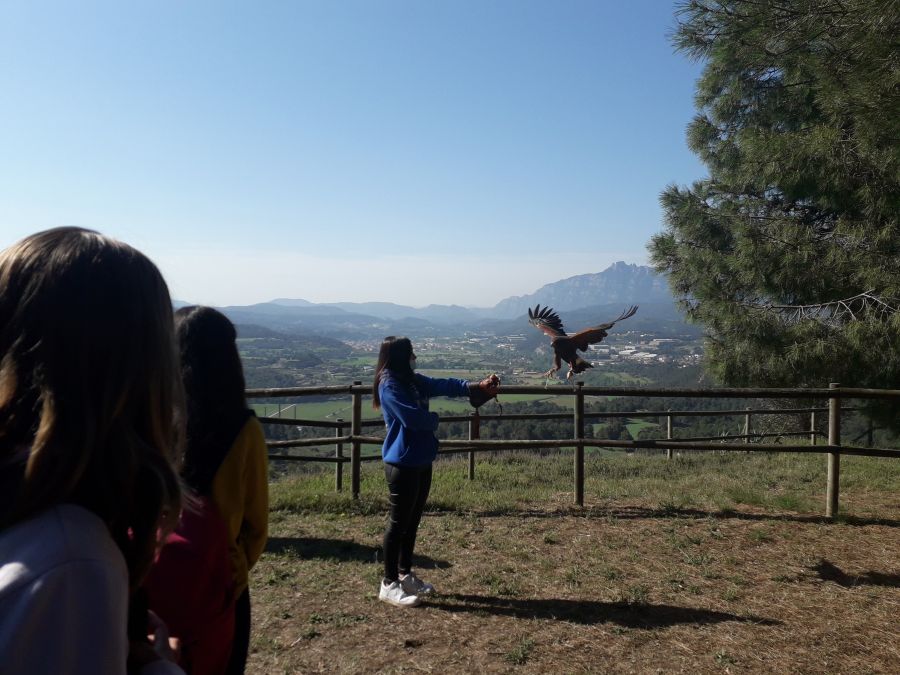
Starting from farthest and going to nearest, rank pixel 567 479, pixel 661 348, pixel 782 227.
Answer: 1. pixel 661 348
2. pixel 567 479
3. pixel 782 227

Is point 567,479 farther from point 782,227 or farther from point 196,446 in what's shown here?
point 196,446

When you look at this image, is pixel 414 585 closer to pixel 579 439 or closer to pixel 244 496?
pixel 244 496

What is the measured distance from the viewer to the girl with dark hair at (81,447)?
0.69 metres

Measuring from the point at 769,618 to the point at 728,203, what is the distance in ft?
18.4

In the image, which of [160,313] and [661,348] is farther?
[661,348]

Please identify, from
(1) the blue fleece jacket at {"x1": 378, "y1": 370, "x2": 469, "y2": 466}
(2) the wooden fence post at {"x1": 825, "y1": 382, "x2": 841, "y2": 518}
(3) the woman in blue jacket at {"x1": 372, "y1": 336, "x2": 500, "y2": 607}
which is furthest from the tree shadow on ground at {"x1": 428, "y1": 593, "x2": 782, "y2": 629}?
(2) the wooden fence post at {"x1": 825, "y1": 382, "x2": 841, "y2": 518}

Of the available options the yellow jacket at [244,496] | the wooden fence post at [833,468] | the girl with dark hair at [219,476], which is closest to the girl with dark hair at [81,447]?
the girl with dark hair at [219,476]

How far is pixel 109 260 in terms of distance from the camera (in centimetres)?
90

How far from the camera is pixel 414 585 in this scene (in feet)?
13.2

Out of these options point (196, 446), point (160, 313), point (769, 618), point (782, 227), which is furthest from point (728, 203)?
point (160, 313)

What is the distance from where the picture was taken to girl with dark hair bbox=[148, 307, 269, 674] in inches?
65.8

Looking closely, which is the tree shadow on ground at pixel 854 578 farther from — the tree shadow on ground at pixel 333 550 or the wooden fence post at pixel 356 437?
the wooden fence post at pixel 356 437

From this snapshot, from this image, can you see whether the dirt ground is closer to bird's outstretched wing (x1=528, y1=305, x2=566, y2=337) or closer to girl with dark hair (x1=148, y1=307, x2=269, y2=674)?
girl with dark hair (x1=148, y1=307, x2=269, y2=674)

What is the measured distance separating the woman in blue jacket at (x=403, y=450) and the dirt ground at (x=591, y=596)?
154 mm
